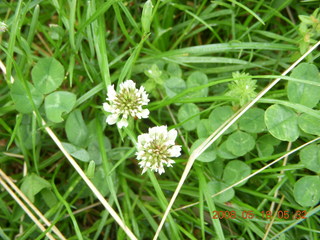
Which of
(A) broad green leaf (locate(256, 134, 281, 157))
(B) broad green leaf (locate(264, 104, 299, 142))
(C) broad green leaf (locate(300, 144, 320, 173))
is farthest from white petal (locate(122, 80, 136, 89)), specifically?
(C) broad green leaf (locate(300, 144, 320, 173))

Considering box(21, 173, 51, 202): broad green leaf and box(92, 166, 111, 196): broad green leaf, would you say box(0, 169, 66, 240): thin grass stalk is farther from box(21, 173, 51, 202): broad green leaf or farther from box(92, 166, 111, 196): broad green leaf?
box(92, 166, 111, 196): broad green leaf

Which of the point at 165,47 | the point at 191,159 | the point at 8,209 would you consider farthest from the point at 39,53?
the point at 191,159

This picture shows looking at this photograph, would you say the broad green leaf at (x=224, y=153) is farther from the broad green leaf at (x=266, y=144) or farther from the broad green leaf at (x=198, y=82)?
the broad green leaf at (x=198, y=82)

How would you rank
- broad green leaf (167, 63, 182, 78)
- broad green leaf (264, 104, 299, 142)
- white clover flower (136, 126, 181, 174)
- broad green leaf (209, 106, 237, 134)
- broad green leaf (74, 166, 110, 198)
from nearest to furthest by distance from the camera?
white clover flower (136, 126, 181, 174)
broad green leaf (264, 104, 299, 142)
broad green leaf (209, 106, 237, 134)
broad green leaf (74, 166, 110, 198)
broad green leaf (167, 63, 182, 78)

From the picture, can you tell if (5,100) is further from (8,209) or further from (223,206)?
(223,206)

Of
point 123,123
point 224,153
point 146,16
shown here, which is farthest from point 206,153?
point 146,16
